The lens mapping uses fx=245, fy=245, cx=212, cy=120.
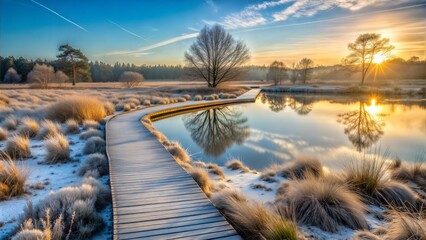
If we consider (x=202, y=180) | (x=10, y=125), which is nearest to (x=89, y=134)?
(x=10, y=125)

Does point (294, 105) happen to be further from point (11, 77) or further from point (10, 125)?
point (11, 77)

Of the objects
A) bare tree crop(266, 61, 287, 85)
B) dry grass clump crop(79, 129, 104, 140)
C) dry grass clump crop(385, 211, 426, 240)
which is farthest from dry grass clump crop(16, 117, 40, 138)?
bare tree crop(266, 61, 287, 85)

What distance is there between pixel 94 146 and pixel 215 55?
2715 centimetres

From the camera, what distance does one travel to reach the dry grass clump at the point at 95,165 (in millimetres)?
5262

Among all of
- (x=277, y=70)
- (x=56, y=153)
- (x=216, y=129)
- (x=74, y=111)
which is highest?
(x=277, y=70)

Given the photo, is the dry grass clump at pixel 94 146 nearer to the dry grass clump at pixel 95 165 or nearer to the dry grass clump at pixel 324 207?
the dry grass clump at pixel 95 165

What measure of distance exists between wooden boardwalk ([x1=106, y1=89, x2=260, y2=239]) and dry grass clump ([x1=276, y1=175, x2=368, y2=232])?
1110 mm

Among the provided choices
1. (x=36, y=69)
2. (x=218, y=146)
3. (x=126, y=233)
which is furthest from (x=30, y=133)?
(x=36, y=69)

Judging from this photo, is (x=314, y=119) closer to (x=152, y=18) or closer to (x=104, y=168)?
(x=104, y=168)

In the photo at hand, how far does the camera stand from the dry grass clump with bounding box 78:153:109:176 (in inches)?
207

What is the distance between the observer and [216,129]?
12.9 metres

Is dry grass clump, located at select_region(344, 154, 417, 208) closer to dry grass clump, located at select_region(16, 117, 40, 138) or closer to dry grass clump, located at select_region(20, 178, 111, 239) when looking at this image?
dry grass clump, located at select_region(20, 178, 111, 239)

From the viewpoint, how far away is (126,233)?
112 inches

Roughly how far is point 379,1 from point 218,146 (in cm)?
1269
